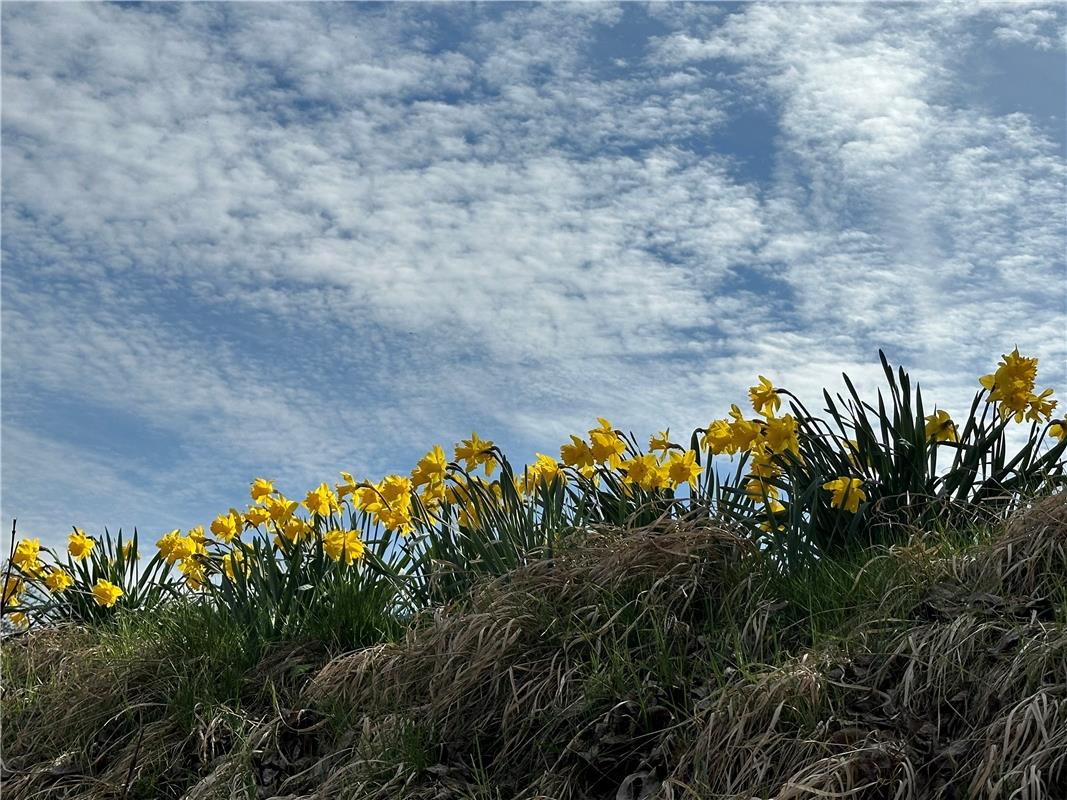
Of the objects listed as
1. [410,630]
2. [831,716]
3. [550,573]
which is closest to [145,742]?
[410,630]

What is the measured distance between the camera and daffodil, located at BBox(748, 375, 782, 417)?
5.36m

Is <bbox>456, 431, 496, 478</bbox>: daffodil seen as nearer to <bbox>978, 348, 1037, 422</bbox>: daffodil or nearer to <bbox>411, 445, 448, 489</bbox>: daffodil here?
<bbox>411, 445, 448, 489</bbox>: daffodil

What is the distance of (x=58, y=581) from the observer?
7961 millimetres

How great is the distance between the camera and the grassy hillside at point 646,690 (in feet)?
10.5

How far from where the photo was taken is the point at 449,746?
3.99 meters

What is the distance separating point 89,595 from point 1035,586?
6592 millimetres

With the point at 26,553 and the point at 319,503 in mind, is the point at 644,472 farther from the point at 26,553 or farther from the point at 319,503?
the point at 26,553

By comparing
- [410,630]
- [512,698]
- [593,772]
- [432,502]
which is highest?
[432,502]

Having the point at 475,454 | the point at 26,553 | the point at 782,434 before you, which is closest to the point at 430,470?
the point at 475,454

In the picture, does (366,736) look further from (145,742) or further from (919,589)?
(919,589)

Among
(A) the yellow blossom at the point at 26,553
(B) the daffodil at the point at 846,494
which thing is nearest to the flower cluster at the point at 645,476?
(B) the daffodil at the point at 846,494

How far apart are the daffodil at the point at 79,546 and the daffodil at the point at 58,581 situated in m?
0.16

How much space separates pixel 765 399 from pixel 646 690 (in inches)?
79.8

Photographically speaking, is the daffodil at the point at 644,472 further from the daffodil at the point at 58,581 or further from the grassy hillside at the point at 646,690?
the daffodil at the point at 58,581
